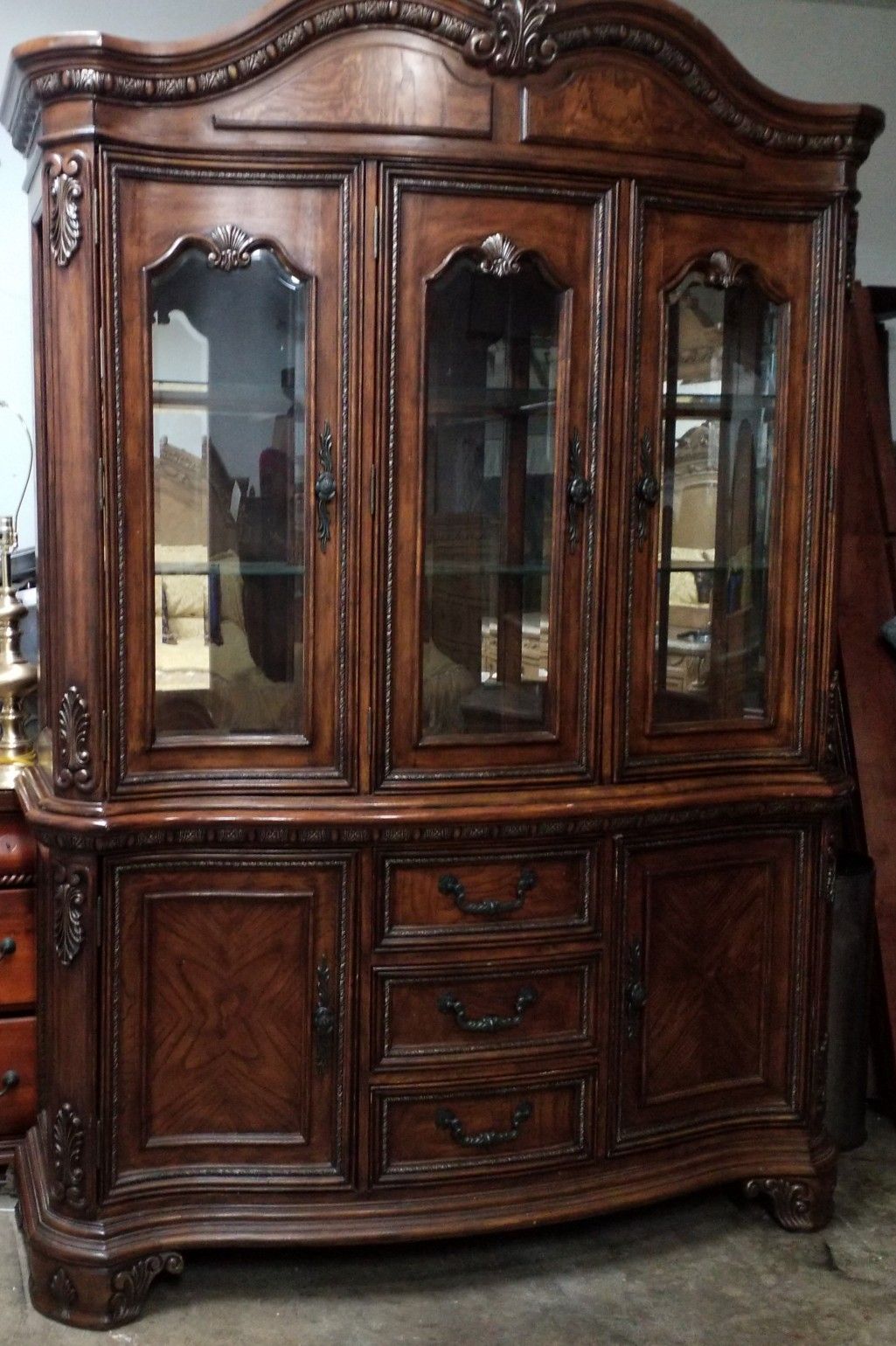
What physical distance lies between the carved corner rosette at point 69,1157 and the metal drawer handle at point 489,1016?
2.00 feet

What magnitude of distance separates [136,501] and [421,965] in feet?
2.85

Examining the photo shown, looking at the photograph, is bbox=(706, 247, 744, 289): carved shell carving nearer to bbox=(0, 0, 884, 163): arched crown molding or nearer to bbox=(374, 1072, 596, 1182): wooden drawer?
bbox=(0, 0, 884, 163): arched crown molding

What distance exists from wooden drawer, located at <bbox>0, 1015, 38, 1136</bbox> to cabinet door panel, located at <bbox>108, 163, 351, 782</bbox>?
717 millimetres

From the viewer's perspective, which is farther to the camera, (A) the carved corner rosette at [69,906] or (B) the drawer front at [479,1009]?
(B) the drawer front at [479,1009]

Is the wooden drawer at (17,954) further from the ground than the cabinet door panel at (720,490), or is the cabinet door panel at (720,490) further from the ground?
the cabinet door panel at (720,490)

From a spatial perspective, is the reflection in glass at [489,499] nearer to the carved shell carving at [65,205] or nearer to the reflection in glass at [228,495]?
the reflection in glass at [228,495]

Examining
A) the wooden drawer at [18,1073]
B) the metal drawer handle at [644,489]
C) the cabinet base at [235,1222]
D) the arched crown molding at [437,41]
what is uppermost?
the arched crown molding at [437,41]

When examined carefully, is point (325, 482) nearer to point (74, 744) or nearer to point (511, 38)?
point (74, 744)

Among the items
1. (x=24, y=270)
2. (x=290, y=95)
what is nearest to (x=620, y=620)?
(x=290, y=95)

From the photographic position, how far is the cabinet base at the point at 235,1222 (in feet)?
7.65

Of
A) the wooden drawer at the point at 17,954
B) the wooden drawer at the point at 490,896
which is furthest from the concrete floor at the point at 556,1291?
the wooden drawer at the point at 490,896

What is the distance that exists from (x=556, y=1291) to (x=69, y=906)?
1.03 m

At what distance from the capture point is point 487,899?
95.2 inches

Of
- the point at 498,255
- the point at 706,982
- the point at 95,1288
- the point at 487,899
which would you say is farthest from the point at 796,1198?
the point at 498,255
